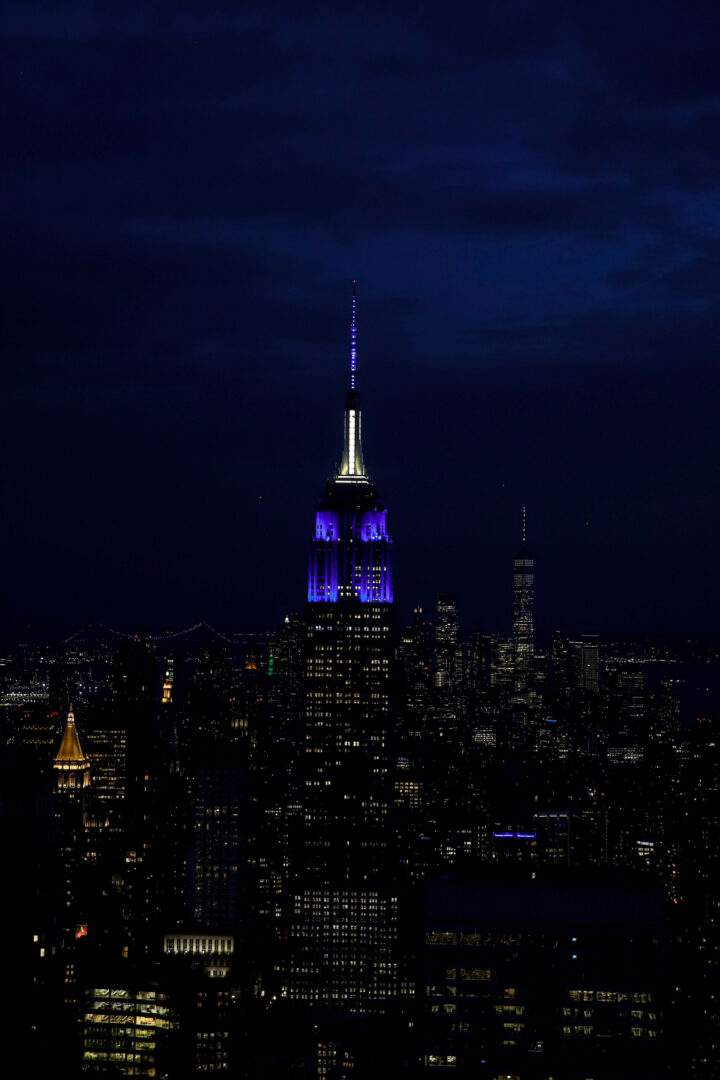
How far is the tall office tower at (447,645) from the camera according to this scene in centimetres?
6117

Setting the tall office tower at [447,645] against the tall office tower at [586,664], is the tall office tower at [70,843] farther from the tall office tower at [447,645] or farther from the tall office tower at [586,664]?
the tall office tower at [586,664]

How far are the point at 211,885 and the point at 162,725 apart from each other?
527 inches

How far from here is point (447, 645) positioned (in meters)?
66.9

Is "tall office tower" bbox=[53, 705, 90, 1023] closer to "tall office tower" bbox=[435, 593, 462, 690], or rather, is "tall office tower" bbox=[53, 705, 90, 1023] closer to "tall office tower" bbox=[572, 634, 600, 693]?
"tall office tower" bbox=[435, 593, 462, 690]

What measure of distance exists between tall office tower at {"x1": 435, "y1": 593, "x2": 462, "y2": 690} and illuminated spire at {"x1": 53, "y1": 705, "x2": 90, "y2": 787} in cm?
1116

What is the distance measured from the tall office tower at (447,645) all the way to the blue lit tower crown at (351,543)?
4.81m

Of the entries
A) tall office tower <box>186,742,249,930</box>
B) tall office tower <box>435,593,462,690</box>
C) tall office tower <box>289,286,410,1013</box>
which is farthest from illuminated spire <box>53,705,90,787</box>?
tall office tower <box>435,593,462,690</box>

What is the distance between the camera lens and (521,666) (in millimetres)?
75875

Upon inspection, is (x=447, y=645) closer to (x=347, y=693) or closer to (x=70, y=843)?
(x=347, y=693)

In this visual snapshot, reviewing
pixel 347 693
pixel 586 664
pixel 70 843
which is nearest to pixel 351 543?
pixel 347 693

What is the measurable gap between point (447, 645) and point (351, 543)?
14.4 metres

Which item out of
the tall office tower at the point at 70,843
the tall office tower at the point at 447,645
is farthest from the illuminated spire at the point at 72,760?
the tall office tower at the point at 447,645

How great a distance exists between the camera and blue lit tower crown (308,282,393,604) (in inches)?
2020

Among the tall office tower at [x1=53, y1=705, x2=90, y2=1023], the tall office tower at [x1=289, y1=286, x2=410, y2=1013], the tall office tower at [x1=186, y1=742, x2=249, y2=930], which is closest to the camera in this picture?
the tall office tower at [x1=53, y1=705, x2=90, y2=1023]
